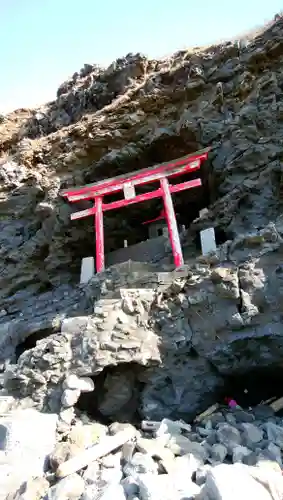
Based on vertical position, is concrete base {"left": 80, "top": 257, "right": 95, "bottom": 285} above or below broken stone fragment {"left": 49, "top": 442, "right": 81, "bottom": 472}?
below

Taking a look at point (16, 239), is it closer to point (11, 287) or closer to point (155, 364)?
point (11, 287)

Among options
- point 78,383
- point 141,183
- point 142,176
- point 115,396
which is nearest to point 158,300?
point 115,396

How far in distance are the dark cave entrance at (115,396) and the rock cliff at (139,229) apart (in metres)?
0.04

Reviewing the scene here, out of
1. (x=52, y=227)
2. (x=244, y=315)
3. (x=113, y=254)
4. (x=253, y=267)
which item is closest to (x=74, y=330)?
(x=244, y=315)

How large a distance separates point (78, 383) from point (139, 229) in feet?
Answer: 33.1

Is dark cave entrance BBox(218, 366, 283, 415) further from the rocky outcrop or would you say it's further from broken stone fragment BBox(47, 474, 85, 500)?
broken stone fragment BBox(47, 474, 85, 500)

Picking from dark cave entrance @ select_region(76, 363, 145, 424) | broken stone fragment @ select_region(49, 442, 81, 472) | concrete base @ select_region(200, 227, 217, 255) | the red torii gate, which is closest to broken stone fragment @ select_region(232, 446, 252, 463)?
dark cave entrance @ select_region(76, 363, 145, 424)

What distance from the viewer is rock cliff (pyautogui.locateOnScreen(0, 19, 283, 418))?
7.29m

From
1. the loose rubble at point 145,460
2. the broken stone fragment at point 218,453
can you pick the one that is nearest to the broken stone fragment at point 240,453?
the loose rubble at point 145,460

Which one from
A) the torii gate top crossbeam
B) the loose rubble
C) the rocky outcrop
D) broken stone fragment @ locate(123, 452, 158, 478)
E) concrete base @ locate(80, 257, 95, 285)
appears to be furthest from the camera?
concrete base @ locate(80, 257, 95, 285)

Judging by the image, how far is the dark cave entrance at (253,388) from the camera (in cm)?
802

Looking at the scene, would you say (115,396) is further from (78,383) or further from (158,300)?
(158,300)

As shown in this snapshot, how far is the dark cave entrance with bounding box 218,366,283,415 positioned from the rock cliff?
1.54 ft

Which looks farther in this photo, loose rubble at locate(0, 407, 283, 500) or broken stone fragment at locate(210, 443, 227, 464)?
broken stone fragment at locate(210, 443, 227, 464)
